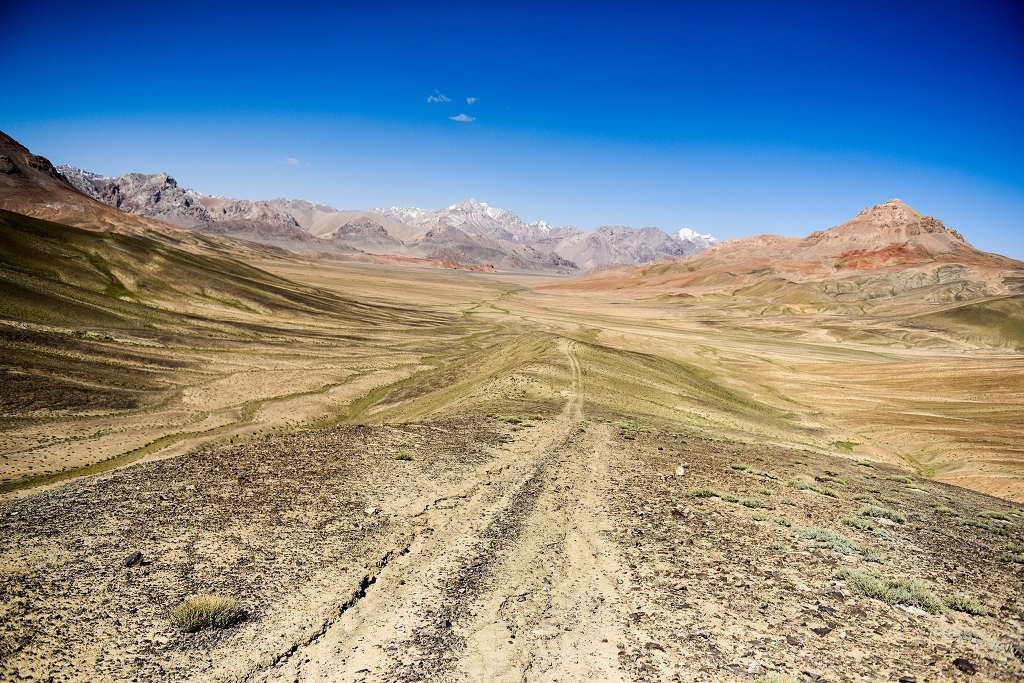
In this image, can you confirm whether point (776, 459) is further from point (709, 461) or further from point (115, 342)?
point (115, 342)

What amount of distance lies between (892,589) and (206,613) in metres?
18.1

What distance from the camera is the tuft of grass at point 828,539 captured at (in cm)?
1677

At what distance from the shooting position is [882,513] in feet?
65.1

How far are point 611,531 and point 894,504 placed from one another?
1228cm

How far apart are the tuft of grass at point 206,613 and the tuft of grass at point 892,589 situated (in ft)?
54.5

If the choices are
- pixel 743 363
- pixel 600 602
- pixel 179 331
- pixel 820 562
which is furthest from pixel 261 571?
pixel 743 363

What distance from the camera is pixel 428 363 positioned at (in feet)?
197

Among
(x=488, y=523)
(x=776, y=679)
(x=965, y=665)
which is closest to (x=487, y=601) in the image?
(x=488, y=523)

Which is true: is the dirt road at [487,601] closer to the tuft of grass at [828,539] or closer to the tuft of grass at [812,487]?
the tuft of grass at [828,539]

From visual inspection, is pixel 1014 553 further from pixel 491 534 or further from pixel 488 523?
pixel 488 523

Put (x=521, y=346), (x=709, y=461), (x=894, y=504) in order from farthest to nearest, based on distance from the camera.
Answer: (x=521, y=346) < (x=709, y=461) < (x=894, y=504)

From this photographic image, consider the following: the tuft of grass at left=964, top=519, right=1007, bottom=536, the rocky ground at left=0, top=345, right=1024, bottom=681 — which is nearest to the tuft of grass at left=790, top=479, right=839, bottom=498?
the rocky ground at left=0, top=345, right=1024, bottom=681

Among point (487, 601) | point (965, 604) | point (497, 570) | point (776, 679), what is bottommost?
point (487, 601)

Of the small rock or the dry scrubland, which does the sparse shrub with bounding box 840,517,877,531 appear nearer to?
the dry scrubland
